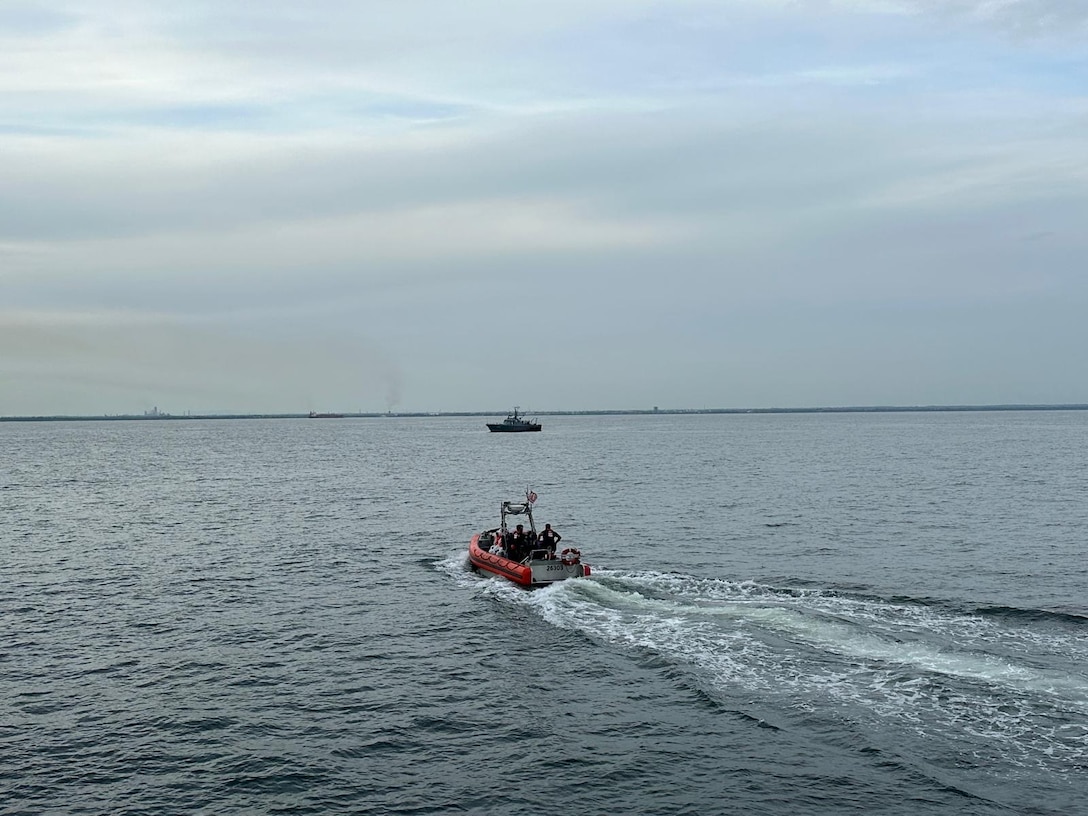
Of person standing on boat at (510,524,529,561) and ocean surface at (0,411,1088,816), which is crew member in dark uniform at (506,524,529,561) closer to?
person standing on boat at (510,524,529,561)

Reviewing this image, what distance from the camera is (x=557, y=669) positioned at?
2969 centimetres

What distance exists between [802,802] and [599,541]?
35.3 metres

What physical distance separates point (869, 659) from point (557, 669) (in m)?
10.2

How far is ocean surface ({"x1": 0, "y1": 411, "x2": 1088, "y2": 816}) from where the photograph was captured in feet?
68.9

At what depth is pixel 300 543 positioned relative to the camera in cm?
5519

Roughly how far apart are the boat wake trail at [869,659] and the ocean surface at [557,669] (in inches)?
4.9

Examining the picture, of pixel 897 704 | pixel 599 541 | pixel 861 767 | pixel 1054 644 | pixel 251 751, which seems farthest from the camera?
pixel 599 541

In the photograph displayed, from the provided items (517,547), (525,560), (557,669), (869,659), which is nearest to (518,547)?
(517,547)

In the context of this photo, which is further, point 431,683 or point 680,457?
point 680,457

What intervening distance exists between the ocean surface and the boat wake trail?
13cm

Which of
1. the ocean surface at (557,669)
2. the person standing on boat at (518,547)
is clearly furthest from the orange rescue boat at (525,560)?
the ocean surface at (557,669)

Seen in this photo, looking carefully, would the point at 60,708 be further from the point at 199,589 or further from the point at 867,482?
the point at 867,482

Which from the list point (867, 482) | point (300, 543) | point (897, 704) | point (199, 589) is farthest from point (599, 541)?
point (867, 482)

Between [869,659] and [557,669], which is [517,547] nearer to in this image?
[557,669]
